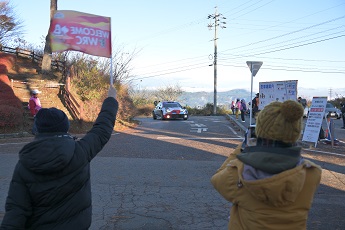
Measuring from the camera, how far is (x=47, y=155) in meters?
2.24

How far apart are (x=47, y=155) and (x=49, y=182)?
203 mm

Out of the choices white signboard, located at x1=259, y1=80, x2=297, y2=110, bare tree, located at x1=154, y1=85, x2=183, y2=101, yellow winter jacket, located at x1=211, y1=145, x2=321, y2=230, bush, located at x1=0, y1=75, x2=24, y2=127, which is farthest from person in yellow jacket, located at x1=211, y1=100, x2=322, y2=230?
bare tree, located at x1=154, y1=85, x2=183, y2=101

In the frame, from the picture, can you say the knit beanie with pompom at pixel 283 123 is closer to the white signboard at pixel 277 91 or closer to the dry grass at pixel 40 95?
the white signboard at pixel 277 91

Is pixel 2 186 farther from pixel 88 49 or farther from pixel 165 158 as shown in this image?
pixel 165 158

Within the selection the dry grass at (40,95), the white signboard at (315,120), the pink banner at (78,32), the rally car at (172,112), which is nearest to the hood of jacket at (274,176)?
the pink banner at (78,32)

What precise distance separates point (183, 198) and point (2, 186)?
3469 millimetres

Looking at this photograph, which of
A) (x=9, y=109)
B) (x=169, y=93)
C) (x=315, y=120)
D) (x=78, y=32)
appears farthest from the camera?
(x=169, y=93)

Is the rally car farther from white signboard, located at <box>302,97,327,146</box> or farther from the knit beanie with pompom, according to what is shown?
the knit beanie with pompom

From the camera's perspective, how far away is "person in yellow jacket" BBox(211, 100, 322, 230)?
1921mm

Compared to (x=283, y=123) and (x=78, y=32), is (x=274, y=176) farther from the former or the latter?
(x=78, y=32)

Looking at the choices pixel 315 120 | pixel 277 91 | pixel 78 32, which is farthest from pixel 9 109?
pixel 315 120

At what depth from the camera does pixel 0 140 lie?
12.4m

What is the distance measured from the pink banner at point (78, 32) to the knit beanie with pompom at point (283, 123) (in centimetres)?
344

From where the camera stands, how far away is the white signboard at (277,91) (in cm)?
1240
